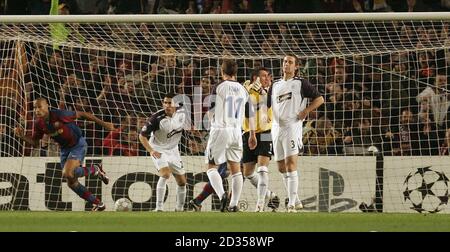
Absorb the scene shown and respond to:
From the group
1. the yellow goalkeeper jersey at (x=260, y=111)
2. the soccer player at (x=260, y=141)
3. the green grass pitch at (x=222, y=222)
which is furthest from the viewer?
A: the yellow goalkeeper jersey at (x=260, y=111)

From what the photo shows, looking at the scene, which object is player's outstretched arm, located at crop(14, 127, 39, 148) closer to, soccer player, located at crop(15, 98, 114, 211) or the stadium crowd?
soccer player, located at crop(15, 98, 114, 211)

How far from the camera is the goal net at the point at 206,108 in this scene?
49.3 feet

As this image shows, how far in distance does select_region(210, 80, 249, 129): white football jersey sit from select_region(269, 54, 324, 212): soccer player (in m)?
0.39

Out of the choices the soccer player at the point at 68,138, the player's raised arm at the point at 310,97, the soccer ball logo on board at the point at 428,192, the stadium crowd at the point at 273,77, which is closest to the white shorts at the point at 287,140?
the player's raised arm at the point at 310,97

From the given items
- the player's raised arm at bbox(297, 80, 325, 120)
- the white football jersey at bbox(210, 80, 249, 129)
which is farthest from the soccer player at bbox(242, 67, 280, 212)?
the player's raised arm at bbox(297, 80, 325, 120)

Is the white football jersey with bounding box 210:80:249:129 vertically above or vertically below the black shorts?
above

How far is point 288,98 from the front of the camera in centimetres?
1389

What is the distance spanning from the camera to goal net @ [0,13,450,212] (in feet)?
49.3

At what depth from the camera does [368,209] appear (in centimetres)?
1499

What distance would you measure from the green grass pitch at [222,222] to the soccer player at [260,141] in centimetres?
119

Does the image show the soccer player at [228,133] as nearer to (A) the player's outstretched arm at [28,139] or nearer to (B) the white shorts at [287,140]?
(B) the white shorts at [287,140]

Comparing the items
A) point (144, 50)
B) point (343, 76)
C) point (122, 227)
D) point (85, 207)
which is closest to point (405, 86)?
point (343, 76)

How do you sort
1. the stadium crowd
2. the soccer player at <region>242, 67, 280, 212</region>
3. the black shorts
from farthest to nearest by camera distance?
the stadium crowd, the black shorts, the soccer player at <region>242, 67, 280, 212</region>

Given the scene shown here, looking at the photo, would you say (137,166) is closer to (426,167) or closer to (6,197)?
(6,197)
